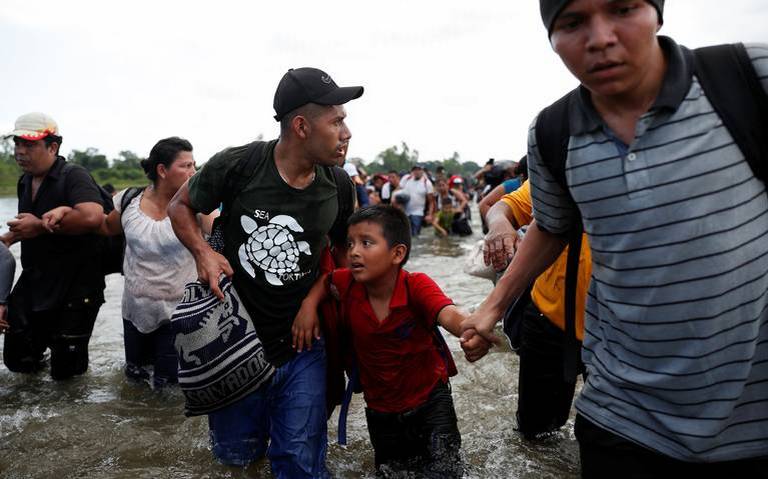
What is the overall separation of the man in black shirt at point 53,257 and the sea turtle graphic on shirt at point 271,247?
2.34 m

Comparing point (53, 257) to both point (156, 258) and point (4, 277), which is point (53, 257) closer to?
point (4, 277)

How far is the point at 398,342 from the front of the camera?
3.21 metres

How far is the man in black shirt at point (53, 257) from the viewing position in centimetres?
489

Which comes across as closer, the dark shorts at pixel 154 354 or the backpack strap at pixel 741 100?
the backpack strap at pixel 741 100

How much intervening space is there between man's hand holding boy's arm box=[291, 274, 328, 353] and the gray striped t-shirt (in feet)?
5.37

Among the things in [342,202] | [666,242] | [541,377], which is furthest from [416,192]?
[666,242]

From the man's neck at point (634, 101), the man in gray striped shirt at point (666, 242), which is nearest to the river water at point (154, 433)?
the man in gray striped shirt at point (666, 242)

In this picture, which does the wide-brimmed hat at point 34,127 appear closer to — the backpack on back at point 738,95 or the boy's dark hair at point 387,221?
the boy's dark hair at point 387,221

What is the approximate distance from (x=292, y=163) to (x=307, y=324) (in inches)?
31.3

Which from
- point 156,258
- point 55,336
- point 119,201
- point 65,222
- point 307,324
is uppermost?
point 119,201

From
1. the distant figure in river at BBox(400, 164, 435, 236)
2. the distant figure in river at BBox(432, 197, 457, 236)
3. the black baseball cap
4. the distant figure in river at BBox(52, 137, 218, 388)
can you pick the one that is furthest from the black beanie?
the distant figure in river at BBox(432, 197, 457, 236)

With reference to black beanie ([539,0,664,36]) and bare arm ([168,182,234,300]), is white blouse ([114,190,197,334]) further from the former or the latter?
black beanie ([539,0,664,36])

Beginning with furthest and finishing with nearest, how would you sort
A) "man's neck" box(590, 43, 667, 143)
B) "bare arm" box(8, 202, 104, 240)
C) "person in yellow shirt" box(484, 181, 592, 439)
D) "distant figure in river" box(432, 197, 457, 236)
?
"distant figure in river" box(432, 197, 457, 236)
"bare arm" box(8, 202, 104, 240)
"person in yellow shirt" box(484, 181, 592, 439)
"man's neck" box(590, 43, 667, 143)

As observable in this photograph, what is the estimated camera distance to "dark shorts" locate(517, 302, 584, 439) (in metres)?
3.54
